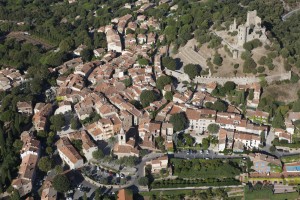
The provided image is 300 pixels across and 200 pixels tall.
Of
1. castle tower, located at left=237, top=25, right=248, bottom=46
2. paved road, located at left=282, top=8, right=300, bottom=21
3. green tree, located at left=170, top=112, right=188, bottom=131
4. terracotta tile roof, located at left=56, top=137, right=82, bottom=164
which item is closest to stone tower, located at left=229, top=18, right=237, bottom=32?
castle tower, located at left=237, top=25, right=248, bottom=46

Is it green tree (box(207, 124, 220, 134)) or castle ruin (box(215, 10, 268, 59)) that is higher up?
castle ruin (box(215, 10, 268, 59))

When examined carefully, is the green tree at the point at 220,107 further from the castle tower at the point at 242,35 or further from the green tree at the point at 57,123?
the green tree at the point at 57,123

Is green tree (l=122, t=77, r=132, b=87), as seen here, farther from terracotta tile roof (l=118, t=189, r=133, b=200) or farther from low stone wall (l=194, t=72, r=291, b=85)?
terracotta tile roof (l=118, t=189, r=133, b=200)

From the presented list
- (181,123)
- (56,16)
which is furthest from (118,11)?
(181,123)

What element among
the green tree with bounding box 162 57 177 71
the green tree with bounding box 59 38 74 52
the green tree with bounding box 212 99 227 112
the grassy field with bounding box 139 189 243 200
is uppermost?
the green tree with bounding box 59 38 74 52

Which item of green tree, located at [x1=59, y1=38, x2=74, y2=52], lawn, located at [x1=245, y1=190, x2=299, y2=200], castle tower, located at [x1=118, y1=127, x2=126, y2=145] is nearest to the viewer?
lawn, located at [x1=245, y1=190, x2=299, y2=200]

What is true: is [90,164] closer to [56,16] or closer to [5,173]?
[5,173]

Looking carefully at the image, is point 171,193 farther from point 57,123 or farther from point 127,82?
point 127,82
